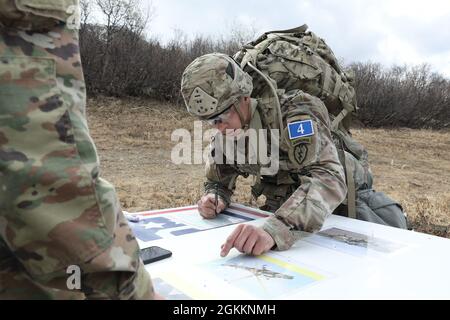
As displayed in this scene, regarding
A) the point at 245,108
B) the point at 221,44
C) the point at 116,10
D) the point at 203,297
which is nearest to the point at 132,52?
the point at 116,10

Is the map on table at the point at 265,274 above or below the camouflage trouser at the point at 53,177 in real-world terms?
below

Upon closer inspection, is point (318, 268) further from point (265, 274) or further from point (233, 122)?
point (233, 122)

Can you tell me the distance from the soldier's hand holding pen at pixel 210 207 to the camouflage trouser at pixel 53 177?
1314 millimetres

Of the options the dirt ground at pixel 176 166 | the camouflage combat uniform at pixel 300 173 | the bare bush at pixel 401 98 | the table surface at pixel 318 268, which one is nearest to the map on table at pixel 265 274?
the table surface at pixel 318 268

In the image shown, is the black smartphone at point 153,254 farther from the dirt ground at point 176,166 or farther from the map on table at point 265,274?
the dirt ground at point 176,166

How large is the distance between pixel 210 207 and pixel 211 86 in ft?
1.90

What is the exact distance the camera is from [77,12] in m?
0.70

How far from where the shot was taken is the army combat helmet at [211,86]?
180cm

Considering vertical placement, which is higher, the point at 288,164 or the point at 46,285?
the point at 288,164

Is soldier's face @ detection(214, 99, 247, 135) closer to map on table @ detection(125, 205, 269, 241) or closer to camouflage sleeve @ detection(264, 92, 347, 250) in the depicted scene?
camouflage sleeve @ detection(264, 92, 347, 250)

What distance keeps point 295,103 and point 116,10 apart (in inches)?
384

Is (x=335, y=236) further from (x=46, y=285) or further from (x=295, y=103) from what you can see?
(x=46, y=285)

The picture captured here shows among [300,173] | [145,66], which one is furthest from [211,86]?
[145,66]

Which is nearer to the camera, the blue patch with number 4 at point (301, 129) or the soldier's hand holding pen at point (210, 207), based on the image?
the blue patch with number 4 at point (301, 129)
